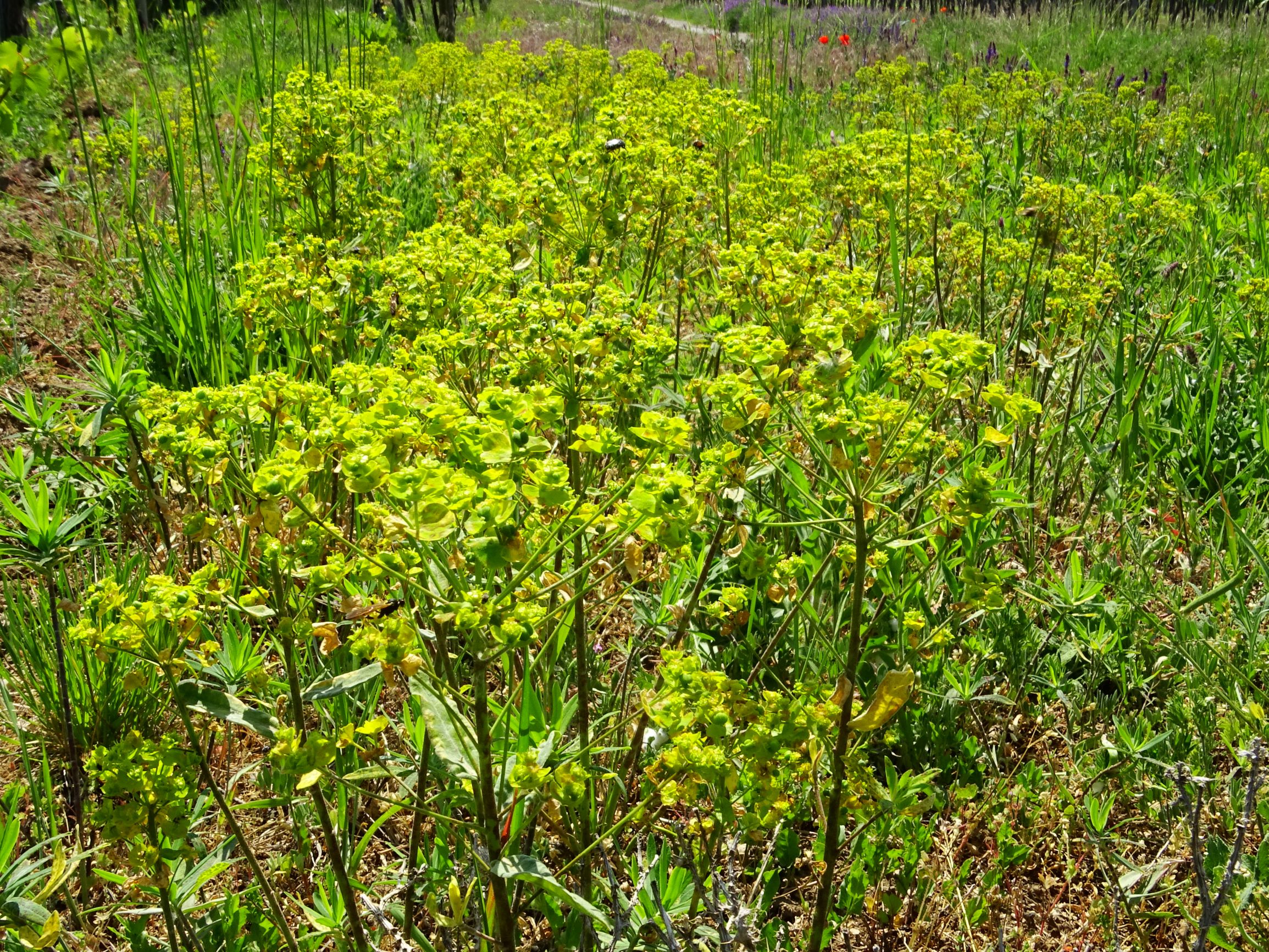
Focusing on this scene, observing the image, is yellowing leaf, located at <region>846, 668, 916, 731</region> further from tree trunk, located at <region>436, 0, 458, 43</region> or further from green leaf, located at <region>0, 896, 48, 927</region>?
tree trunk, located at <region>436, 0, 458, 43</region>

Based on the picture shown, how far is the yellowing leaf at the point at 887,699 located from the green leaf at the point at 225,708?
2.68 ft

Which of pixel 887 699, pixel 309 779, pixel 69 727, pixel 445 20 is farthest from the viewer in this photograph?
pixel 445 20

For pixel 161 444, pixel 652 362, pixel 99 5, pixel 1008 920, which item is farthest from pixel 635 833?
pixel 99 5

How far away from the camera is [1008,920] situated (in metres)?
1.80

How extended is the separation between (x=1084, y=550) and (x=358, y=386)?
2004 millimetres

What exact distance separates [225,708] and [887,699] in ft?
3.01

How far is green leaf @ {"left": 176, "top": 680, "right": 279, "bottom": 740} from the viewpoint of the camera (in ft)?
4.30

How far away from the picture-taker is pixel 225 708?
1.33 m

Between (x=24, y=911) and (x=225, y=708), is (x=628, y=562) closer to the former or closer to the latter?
(x=225, y=708)

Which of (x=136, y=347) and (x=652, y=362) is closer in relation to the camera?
(x=652, y=362)

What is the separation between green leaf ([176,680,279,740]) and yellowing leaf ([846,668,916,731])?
0.82 metres

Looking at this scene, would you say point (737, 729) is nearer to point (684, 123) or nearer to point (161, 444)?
point (161, 444)

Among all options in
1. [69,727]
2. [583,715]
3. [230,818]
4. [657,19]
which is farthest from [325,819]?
[657,19]

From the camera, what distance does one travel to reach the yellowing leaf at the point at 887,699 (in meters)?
1.43
